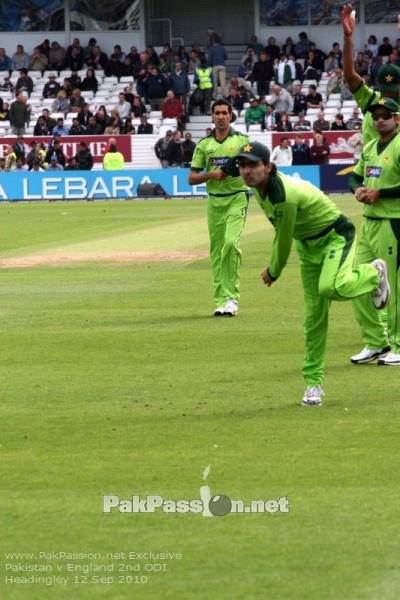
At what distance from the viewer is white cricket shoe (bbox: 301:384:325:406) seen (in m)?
9.45

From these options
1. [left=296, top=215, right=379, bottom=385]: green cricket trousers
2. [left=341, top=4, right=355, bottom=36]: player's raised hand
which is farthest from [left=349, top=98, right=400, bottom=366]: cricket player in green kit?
[left=296, top=215, right=379, bottom=385]: green cricket trousers

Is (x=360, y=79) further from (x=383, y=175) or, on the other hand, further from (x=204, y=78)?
(x=204, y=78)

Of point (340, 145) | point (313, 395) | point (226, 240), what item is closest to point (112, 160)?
point (340, 145)

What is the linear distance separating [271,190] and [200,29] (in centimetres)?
4879

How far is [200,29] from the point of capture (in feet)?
185

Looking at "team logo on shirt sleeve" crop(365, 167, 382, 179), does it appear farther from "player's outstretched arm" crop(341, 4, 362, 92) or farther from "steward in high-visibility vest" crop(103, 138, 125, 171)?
"steward in high-visibility vest" crop(103, 138, 125, 171)

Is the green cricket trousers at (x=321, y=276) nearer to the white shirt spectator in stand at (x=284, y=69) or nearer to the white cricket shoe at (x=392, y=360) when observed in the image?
the white cricket shoe at (x=392, y=360)

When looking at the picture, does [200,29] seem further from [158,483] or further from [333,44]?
[158,483]

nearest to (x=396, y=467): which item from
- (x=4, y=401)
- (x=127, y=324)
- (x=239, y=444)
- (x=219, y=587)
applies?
(x=239, y=444)

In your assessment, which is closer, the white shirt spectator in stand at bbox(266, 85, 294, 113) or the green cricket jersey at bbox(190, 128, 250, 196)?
the green cricket jersey at bbox(190, 128, 250, 196)

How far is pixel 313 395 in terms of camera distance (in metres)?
9.45

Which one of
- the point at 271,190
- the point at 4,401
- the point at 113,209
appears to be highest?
the point at 271,190

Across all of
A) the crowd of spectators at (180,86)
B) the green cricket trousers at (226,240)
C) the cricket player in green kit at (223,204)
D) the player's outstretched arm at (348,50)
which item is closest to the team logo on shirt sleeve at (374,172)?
the player's outstretched arm at (348,50)

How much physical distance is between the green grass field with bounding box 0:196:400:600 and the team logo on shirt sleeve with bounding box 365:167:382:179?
5.40 ft
